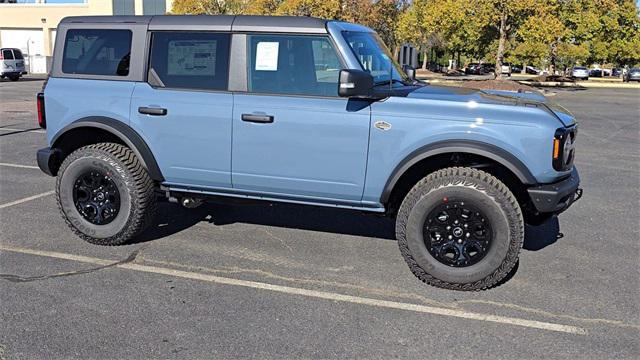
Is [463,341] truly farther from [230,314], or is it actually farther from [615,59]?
[615,59]

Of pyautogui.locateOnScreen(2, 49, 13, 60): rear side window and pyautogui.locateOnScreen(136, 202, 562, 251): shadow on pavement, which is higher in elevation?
pyautogui.locateOnScreen(2, 49, 13, 60): rear side window

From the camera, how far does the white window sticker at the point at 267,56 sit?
4762 mm

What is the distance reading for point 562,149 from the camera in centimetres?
421

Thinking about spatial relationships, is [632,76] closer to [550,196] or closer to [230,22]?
[550,196]

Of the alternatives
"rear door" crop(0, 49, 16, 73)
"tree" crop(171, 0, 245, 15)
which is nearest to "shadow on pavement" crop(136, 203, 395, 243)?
"rear door" crop(0, 49, 16, 73)

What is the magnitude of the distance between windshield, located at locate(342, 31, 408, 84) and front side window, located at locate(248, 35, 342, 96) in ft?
0.79

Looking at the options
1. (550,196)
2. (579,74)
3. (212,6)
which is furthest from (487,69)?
(550,196)

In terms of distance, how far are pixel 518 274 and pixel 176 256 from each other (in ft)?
9.48

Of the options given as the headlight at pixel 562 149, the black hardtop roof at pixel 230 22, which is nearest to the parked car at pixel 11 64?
the black hardtop roof at pixel 230 22

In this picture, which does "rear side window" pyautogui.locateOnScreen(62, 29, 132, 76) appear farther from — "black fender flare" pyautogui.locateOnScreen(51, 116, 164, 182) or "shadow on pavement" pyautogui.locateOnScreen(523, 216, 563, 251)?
"shadow on pavement" pyautogui.locateOnScreen(523, 216, 563, 251)

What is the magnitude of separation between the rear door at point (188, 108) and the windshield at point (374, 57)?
1061mm

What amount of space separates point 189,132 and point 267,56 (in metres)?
0.91

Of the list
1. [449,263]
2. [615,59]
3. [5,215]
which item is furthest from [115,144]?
[615,59]

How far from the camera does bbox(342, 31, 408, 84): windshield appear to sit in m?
4.78
